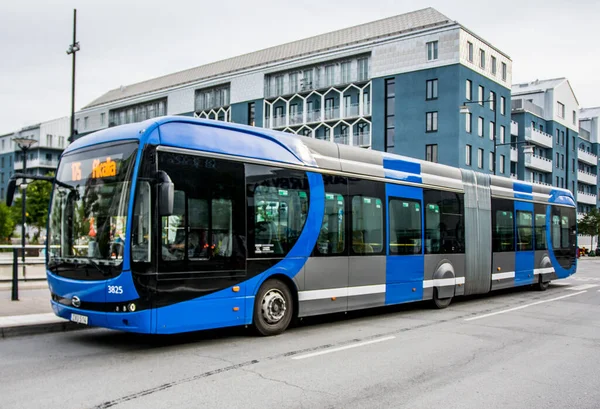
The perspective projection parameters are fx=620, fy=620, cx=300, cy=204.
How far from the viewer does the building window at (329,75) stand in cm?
5856

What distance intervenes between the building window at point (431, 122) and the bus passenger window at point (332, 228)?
4275 centimetres

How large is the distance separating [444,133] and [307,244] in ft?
143

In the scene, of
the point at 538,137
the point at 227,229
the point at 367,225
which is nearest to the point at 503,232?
the point at 367,225

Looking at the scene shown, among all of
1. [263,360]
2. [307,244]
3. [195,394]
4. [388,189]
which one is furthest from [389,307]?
[195,394]

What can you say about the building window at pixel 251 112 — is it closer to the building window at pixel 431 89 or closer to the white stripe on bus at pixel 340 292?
the building window at pixel 431 89

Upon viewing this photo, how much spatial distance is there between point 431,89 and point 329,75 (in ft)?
34.9

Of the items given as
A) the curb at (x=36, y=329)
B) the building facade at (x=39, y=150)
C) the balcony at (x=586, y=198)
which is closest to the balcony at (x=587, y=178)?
the balcony at (x=586, y=198)

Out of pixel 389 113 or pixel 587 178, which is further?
pixel 587 178

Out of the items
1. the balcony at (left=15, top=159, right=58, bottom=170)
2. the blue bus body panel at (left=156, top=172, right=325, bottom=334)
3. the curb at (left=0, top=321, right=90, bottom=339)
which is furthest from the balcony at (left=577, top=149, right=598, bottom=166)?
the curb at (left=0, top=321, right=90, bottom=339)

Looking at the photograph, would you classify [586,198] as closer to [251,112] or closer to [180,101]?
[251,112]

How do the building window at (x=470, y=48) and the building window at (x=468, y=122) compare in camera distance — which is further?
the building window at (x=470, y=48)

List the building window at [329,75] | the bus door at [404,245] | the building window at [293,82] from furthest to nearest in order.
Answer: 1. the building window at [293,82]
2. the building window at [329,75]
3. the bus door at [404,245]

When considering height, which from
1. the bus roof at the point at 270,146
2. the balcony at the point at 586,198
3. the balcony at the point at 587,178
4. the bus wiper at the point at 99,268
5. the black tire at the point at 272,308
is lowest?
the black tire at the point at 272,308

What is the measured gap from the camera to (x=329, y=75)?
58781 millimetres
